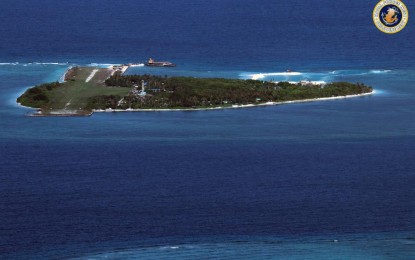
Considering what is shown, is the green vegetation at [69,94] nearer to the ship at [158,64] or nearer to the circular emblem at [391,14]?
the ship at [158,64]

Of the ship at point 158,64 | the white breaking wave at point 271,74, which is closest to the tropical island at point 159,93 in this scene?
the white breaking wave at point 271,74

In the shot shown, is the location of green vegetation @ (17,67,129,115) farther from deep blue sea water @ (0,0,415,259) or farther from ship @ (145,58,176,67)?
ship @ (145,58,176,67)

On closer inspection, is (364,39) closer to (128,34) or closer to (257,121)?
(128,34)

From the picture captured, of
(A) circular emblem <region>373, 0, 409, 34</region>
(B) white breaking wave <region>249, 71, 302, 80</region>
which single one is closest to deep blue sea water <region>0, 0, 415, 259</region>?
(B) white breaking wave <region>249, 71, 302, 80</region>

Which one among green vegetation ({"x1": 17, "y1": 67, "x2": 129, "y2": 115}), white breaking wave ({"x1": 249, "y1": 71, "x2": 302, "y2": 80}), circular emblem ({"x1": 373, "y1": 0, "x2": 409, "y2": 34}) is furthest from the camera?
white breaking wave ({"x1": 249, "y1": 71, "x2": 302, "y2": 80})

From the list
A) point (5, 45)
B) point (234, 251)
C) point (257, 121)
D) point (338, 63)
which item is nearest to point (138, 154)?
point (257, 121)

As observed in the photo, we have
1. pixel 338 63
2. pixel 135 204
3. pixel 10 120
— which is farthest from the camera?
pixel 338 63
